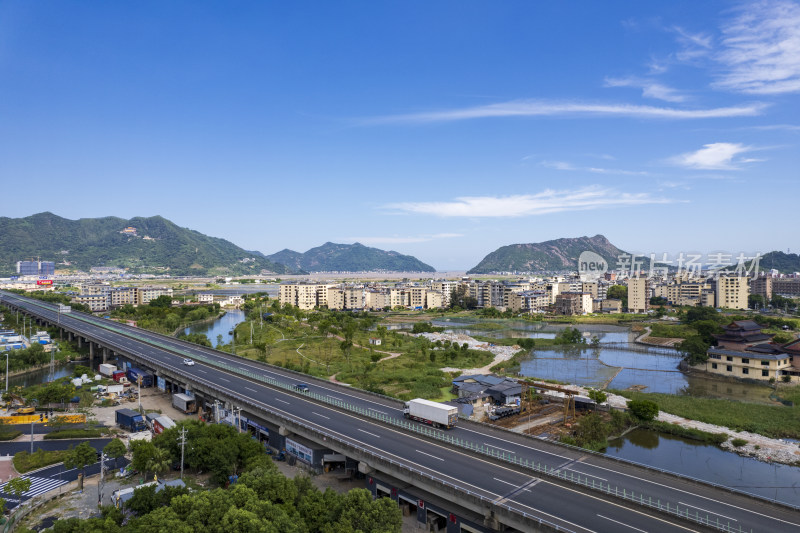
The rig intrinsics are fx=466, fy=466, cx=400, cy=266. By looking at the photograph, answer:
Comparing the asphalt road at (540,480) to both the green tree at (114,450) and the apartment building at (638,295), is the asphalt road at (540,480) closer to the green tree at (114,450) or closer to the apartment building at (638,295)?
the green tree at (114,450)

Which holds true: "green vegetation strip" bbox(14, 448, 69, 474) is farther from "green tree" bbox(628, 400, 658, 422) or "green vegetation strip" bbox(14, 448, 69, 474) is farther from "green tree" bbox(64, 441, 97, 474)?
Answer: "green tree" bbox(628, 400, 658, 422)

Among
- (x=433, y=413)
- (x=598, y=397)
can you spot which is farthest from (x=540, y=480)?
(x=598, y=397)

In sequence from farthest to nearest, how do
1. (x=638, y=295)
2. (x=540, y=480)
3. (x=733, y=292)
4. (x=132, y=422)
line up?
(x=638, y=295)
(x=733, y=292)
(x=132, y=422)
(x=540, y=480)

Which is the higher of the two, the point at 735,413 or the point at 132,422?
the point at 132,422

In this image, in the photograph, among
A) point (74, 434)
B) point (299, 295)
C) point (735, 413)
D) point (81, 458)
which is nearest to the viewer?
point (81, 458)

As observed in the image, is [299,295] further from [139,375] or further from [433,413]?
[433,413]

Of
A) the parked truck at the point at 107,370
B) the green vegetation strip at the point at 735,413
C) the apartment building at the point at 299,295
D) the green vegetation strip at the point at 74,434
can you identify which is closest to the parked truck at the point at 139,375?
the parked truck at the point at 107,370

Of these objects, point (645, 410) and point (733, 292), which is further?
point (733, 292)

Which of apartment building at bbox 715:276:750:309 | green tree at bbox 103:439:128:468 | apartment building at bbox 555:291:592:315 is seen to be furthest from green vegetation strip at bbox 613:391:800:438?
apartment building at bbox 715:276:750:309
